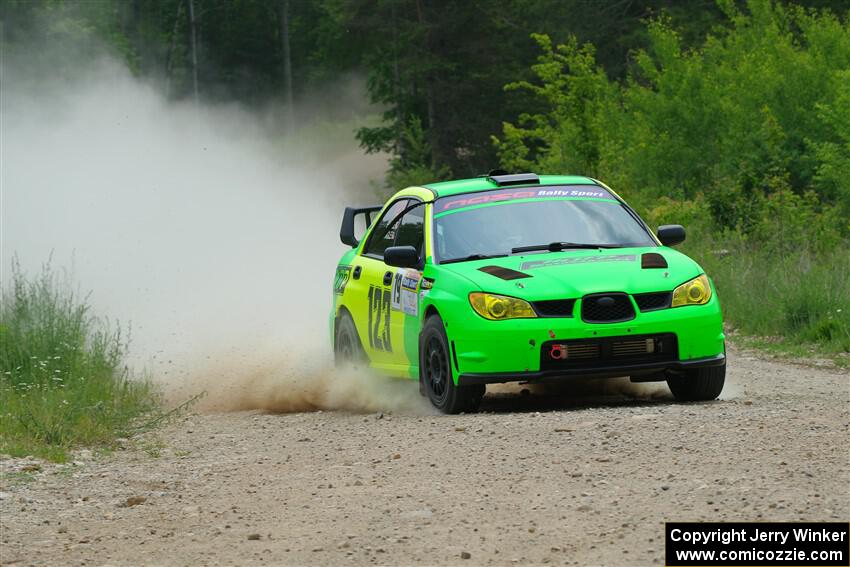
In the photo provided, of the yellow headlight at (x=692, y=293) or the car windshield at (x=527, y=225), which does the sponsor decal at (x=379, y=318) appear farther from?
the yellow headlight at (x=692, y=293)

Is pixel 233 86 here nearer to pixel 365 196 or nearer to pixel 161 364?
pixel 365 196

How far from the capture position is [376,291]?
40.8 feet

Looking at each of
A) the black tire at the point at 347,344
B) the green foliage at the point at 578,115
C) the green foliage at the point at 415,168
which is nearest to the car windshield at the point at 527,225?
the black tire at the point at 347,344

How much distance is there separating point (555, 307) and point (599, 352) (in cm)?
42

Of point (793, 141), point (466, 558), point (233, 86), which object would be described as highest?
point (233, 86)

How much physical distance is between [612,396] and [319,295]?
11.6 meters

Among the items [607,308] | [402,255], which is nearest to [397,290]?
[402,255]

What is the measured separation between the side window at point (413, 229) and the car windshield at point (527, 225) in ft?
0.51

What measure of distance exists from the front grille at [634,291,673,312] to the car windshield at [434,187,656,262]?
1056mm

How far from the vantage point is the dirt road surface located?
22.7ft

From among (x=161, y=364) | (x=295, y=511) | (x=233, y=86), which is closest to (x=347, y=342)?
(x=161, y=364)

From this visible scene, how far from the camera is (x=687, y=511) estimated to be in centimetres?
700

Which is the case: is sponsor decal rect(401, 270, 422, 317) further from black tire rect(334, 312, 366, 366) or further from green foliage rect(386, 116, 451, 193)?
green foliage rect(386, 116, 451, 193)

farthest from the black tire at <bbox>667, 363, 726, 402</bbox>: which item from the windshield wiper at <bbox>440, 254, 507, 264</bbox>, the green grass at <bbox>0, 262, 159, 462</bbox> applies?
the green grass at <bbox>0, 262, 159, 462</bbox>
